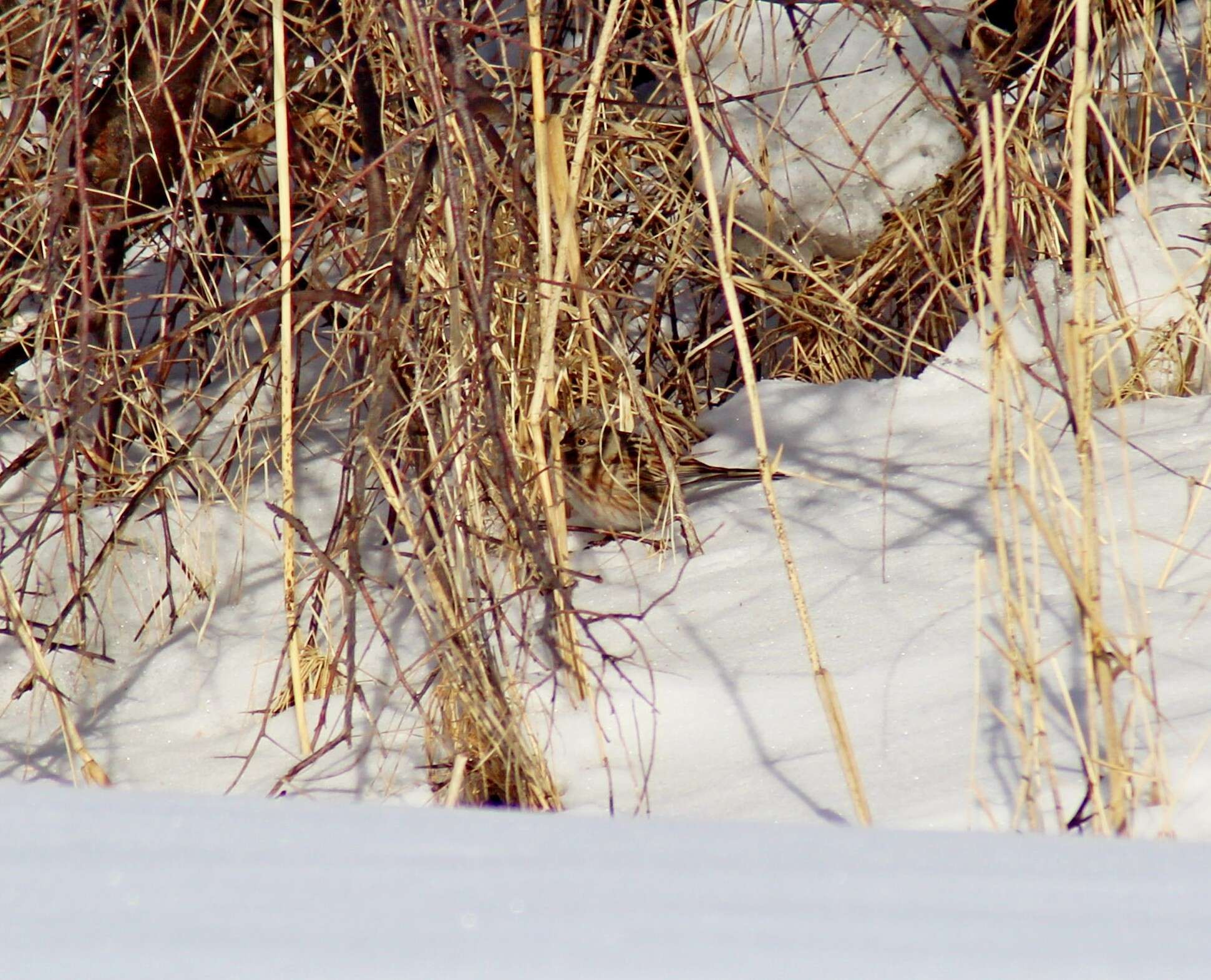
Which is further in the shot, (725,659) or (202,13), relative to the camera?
(202,13)

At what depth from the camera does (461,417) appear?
200 cm

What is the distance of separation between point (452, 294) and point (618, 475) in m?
1.04

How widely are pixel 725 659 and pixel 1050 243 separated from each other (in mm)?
1671

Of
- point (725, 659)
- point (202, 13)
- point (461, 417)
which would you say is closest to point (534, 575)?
point (461, 417)

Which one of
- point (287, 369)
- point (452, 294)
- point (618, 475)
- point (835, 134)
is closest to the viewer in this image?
point (452, 294)

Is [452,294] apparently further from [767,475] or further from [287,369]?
[767,475]

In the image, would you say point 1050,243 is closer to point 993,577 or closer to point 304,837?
point 993,577

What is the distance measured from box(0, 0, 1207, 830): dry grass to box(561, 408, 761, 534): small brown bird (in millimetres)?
84

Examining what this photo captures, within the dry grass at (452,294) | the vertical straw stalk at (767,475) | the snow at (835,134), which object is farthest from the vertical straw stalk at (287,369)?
the snow at (835,134)

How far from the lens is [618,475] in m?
3.12

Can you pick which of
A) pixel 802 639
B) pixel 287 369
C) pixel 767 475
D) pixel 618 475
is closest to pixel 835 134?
pixel 618 475

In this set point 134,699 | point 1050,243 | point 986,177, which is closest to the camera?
point 986,177

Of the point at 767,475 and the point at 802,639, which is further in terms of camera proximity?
the point at 802,639

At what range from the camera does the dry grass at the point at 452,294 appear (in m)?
2.00
